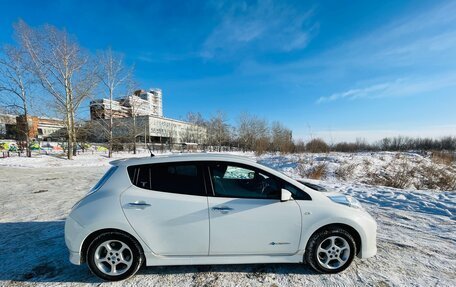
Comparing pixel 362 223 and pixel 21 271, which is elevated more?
pixel 362 223

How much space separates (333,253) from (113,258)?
3042mm

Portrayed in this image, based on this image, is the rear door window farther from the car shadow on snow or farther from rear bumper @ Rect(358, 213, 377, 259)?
rear bumper @ Rect(358, 213, 377, 259)

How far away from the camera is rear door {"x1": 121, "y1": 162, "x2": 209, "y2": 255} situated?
9.35 feet

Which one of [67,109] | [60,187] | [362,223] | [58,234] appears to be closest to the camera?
[362,223]

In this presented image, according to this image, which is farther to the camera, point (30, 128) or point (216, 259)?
point (30, 128)

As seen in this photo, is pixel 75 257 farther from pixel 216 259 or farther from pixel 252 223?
pixel 252 223

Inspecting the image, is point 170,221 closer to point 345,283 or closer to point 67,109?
point 345,283

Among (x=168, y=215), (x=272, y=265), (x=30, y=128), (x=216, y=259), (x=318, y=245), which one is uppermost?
(x=30, y=128)

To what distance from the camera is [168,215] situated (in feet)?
9.33

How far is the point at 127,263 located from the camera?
2951mm

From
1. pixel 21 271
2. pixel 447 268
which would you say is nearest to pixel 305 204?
pixel 447 268

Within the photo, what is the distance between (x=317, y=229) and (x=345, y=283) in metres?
0.73

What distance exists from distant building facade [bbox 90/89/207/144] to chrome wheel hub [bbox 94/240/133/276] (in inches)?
1117

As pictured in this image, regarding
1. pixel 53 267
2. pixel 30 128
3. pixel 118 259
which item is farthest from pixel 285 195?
pixel 30 128
